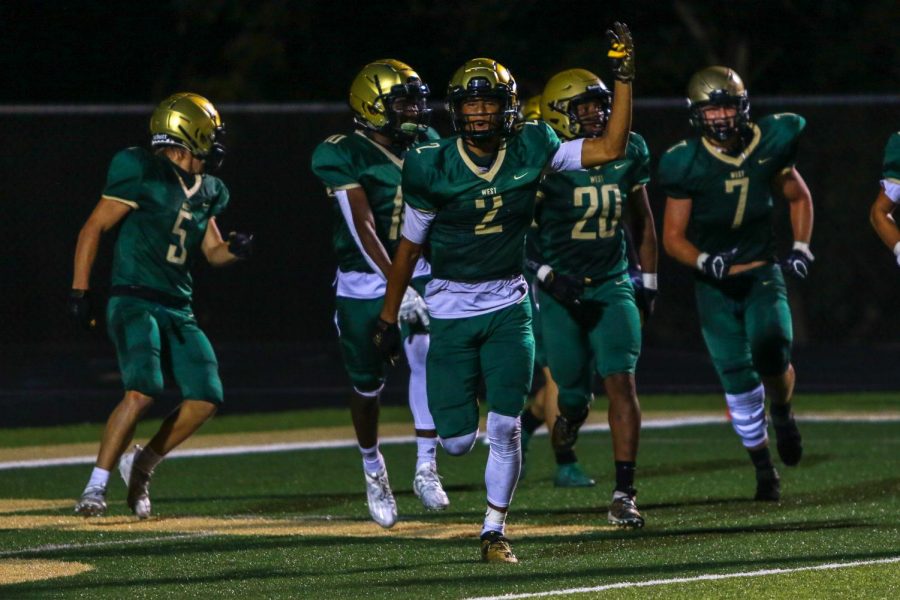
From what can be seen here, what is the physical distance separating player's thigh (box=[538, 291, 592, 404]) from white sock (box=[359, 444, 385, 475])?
0.96m

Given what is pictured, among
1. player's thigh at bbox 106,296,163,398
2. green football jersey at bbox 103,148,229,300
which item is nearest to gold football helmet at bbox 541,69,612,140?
green football jersey at bbox 103,148,229,300

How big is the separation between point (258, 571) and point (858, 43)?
55.1 ft

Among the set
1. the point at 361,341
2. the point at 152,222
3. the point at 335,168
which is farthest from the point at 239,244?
the point at 361,341

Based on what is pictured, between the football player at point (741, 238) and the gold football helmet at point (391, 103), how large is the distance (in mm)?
1309

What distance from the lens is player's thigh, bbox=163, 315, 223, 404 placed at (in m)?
9.81

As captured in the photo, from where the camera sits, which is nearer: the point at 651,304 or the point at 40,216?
the point at 651,304

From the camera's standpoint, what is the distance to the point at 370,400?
31.8ft

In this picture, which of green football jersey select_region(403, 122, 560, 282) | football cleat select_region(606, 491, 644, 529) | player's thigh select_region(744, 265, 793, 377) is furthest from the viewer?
player's thigh select_region(744, 265, 793, 377)

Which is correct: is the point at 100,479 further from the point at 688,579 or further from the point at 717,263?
the point at 688,579

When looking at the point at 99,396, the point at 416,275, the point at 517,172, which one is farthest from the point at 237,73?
the point at 517,172

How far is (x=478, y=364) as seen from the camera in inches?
322

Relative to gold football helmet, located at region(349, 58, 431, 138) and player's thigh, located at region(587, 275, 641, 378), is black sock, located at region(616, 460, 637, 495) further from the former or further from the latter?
gold football helmet, located at region(349, 58, 431, 138)

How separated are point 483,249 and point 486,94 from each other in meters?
0.62

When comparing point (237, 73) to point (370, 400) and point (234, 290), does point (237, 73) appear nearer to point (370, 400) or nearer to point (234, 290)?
point (234, 290)
